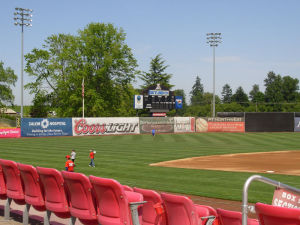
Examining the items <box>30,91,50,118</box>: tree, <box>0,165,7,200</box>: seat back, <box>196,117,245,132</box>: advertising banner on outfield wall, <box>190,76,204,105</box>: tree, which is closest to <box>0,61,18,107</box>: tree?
<box>30,91,50,118</box>: tree

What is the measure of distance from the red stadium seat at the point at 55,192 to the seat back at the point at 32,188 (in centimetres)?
26

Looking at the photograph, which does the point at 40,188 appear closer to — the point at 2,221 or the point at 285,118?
the point at 2,221

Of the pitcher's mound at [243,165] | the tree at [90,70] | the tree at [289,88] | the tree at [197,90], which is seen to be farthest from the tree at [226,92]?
the pitcher's mound at [243,165]

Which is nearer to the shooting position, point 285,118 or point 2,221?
point 2,221

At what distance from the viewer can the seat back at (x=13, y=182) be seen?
7328 millimetres

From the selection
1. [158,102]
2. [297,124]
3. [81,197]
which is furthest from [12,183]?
[297,124]

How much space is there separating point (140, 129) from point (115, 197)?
55.4m

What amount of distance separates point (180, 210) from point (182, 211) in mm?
35

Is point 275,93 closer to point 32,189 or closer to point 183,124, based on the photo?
point 183,124

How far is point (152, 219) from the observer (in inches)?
203

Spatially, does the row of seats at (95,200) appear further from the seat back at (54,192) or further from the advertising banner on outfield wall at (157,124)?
the advertising banner on outfield wall at (157,124)

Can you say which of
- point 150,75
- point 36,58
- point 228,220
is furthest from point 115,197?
point 150,75

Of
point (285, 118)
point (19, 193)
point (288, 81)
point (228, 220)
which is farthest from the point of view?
point (288, 81)

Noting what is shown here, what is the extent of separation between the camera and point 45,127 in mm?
52281
